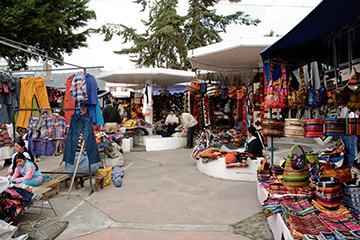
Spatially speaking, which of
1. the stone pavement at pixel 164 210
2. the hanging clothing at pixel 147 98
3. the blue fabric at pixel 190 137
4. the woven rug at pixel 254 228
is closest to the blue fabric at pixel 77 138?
the stone pavement at pixel 164 210

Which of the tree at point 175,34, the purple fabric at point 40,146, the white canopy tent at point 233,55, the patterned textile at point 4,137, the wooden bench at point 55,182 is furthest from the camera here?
the tree at point 175,34

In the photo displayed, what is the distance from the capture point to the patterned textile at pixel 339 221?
250 cm

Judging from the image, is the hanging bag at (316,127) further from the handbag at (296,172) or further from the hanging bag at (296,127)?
the handbag at (296,172)

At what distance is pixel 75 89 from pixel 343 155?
4.86m

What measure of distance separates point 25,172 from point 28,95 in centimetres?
231

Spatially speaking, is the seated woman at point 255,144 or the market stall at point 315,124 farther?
the seated woman at point 255,144

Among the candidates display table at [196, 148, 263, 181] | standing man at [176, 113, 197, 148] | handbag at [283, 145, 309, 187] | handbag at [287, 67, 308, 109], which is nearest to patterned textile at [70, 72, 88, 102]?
display table at [196, 148, 263, 181]

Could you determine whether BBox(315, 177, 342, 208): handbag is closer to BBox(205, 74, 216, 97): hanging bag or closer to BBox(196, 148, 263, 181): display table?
BBox(196, 148, 263, 181): display table

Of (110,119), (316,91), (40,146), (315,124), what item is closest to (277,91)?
(316,91)

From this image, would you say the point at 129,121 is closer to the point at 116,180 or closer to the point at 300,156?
the point at 116,180

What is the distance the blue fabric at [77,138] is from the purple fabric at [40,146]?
682 mm

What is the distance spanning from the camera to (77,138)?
17.0 feet

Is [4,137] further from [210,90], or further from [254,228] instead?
[254,228]

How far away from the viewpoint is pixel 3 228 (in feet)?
9.64
